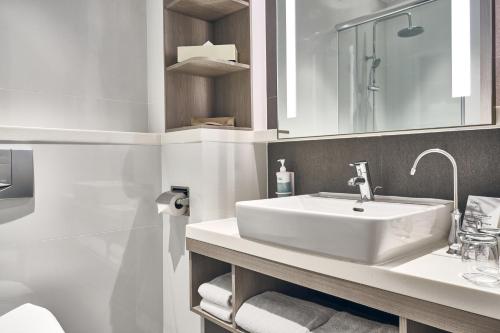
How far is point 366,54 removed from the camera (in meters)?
1.36

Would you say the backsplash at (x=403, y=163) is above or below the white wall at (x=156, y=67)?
below

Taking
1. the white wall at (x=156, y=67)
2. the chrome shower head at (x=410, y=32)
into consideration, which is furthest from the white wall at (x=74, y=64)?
the chrome shower head at (x=410, y=32)

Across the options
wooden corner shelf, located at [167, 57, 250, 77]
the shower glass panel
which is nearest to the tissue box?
wooden corner shelf, located at [167, 57, 250, 77]

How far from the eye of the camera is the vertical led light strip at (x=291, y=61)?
1633 millimetres

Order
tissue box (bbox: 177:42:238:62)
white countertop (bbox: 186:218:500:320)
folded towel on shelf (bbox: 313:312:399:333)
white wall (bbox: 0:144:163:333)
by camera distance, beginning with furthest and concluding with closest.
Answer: tissue box (bbox: 177:42:238:62) < white wall (bbox: 0:144:163:333) < folded towel on shelf (bbox: 313:312:399:333) < white countertop (bbox: 186:218:500:320)

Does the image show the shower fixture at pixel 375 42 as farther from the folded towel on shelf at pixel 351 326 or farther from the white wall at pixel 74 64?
the white wall at pixel 74 64

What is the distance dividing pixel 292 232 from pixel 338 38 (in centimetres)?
83

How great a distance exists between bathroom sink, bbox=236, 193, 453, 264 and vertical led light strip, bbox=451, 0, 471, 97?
1.17 ft

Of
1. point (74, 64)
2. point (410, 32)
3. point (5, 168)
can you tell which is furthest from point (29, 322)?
point (410, 32)

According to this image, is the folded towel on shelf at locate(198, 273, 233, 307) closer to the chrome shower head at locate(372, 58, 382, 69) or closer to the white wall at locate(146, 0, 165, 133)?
the white wall at locate(146, 0, 165, 133)

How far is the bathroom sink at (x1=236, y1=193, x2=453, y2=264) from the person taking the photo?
2.93 ft

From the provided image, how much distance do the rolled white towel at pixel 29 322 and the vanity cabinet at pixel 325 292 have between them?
0.50 meters

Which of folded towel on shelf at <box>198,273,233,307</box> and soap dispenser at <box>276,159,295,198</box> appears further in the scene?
soap dispenser at <box>276,159,295,198</box>

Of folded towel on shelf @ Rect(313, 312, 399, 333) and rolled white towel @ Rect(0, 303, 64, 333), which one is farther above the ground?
folded towel on shelf @ Rect(313, 312, 399, 333)
